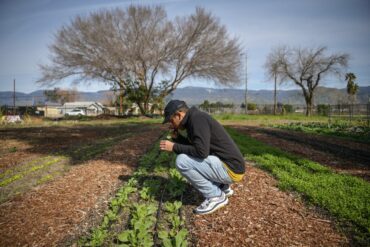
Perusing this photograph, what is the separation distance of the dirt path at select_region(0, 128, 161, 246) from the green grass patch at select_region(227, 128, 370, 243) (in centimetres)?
349

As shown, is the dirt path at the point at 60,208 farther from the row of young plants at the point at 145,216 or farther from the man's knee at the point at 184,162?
the man's knee at the point at 184,162

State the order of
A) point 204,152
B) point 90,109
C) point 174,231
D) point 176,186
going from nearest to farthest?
point 174,231 < point 204,152 < point 176,186 < point 90,109

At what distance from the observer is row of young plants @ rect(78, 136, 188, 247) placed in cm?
326

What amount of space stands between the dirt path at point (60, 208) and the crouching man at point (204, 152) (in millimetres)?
1602

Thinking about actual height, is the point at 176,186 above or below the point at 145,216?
above

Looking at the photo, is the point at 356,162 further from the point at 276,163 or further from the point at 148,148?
the point at 148,148

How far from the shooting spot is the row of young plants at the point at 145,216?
326cm

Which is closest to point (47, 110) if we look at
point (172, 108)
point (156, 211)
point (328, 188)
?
point (156, 211)

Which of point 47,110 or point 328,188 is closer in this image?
point 328,188

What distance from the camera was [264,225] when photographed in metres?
3.73

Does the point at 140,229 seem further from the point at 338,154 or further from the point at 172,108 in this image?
the point at 338,154

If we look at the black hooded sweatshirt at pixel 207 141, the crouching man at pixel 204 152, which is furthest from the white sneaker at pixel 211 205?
the black hooded sweatshirt at pixel 207 141

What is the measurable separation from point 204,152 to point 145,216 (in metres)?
1.30

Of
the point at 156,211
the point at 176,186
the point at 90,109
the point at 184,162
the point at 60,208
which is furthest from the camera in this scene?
the point at 90,109
